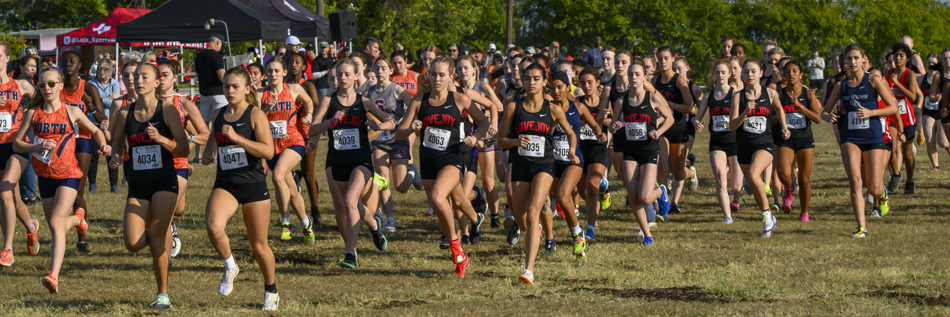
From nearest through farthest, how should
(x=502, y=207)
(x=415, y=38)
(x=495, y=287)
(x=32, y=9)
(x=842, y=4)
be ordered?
1. (x=495, y=287)
2. (x=502, y=207)
3. (x=32, y=9)
4. (x=415, y=38)
5. (x=842, y=4)

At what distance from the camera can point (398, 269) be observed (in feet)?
22.7

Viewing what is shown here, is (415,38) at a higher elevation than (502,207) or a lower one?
higher

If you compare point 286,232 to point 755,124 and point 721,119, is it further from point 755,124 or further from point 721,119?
point 755,124

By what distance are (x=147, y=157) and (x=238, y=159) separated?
56 cm

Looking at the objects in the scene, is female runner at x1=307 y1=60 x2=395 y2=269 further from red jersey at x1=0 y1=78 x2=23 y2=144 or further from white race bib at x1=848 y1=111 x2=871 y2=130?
white race bib at x1=848 y1=111 x2=871 y2=130

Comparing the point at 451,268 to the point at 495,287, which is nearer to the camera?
the point at 495,287

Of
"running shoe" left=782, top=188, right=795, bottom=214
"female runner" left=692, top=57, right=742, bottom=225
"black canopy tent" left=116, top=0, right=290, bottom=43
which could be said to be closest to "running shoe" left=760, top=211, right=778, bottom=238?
"female runner" left=692, top=57, right=742, bottom=225

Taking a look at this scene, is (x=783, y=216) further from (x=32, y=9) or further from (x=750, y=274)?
(x=32, y=9)

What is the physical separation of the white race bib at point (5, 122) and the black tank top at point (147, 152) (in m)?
2.32

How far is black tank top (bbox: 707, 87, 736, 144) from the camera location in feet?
27.9

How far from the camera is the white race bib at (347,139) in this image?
276 inches

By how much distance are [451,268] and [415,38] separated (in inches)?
1478

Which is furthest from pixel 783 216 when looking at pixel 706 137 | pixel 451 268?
pixel 706 137

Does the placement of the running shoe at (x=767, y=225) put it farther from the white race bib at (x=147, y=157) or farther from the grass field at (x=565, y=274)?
the white race bib at (x=147, y=157)
